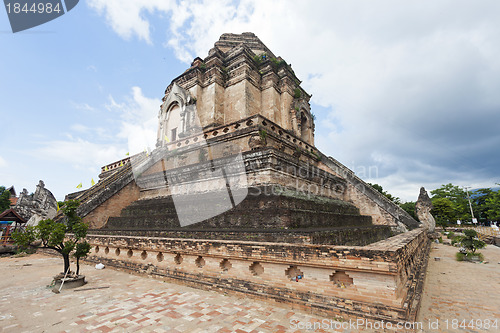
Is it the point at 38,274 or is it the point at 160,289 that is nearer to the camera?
the point at 160,289

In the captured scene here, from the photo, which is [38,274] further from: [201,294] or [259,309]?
[259,309]

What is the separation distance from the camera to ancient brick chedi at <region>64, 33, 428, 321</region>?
3.95 metres

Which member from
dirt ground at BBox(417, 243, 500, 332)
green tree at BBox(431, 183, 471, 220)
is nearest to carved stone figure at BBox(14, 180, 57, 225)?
dirt ground at BBox(417, 243, 500, 332)

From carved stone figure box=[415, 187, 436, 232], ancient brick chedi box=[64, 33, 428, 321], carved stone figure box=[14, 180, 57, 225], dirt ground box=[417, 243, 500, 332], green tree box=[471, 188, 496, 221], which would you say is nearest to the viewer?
dirt ground box=[417, 243, 500, 332]

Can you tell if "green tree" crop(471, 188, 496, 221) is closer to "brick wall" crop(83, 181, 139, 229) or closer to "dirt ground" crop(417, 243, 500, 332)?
"dirt ground" crop(417, 243, 500, 332)

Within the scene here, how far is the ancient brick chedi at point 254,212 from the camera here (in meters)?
3.95

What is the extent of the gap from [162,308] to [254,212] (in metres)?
2.97

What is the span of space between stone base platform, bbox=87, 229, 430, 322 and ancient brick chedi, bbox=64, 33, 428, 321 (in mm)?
18

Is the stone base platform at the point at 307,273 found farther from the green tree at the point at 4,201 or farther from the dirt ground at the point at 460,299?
the green tree at the point at 4,201

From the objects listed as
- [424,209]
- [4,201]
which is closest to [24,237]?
[424,209]

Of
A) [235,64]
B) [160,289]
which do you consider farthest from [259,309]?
[235,64]

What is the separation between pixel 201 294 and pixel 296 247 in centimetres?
230

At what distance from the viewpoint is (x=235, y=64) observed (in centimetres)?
1509

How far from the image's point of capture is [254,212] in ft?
20.7
